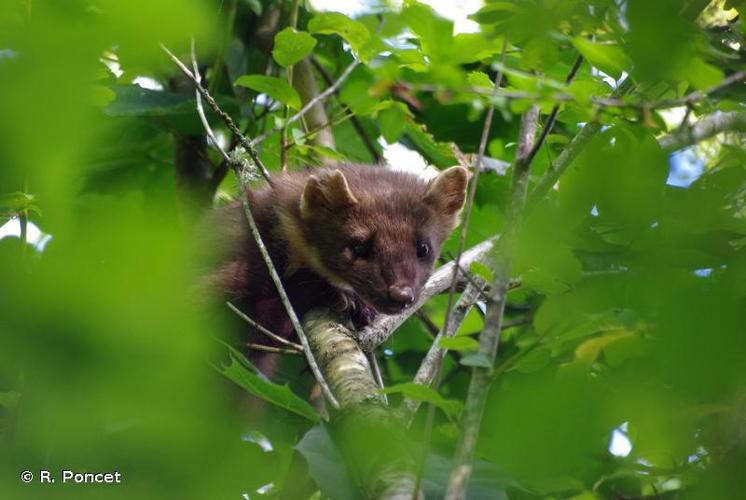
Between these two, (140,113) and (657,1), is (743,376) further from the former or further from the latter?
(140,113)

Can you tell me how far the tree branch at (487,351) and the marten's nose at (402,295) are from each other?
9.21ft

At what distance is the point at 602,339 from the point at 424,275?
3570 millimetres

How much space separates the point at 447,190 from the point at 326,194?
42.0 inches

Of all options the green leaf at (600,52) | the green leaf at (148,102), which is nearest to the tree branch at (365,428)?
the green leaf at (600,52)

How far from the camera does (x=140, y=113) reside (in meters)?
7.04

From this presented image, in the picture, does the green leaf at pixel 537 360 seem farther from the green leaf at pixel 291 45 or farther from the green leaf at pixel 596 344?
the green leaf at pixel 291 45

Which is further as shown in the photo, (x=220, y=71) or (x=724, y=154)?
(x=220, y=71)

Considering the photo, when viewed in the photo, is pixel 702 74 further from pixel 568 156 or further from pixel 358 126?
pixel 358 126

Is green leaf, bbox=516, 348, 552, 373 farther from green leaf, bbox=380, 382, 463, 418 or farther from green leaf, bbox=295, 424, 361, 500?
green leaf, bbox=295, 424, 361, 500

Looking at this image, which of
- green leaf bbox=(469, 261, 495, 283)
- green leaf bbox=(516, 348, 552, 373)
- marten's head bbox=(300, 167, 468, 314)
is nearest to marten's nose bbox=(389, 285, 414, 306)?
marten's head bbox=(300, 167, 468, 314)

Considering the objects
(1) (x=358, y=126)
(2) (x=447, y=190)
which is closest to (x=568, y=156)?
(2) (x=447, y=190)

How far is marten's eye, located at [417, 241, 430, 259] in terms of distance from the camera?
22.7 ft

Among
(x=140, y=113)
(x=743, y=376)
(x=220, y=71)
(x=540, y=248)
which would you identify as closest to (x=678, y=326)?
(x=743, y=376)

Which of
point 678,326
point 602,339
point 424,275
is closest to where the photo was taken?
point 678,326
